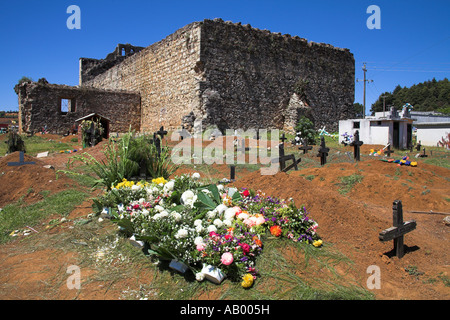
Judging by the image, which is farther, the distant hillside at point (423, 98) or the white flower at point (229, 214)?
the distant hillside at point (423, 98)

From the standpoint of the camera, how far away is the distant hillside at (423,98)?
2301 inches

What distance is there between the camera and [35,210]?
6.00 meters

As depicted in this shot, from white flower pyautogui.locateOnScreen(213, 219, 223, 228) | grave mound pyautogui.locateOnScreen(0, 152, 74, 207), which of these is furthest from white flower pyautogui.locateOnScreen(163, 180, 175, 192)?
grave mound pyautogui.locateOnScreen(0, 152, 74, 207)

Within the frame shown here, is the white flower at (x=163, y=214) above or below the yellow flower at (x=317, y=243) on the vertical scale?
above

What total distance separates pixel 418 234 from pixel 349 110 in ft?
62.4

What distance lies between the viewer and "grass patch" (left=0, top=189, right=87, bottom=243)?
543 cm

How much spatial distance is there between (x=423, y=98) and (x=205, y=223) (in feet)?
229

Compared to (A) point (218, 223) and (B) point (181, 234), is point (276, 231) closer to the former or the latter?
(A) point (218, 223)

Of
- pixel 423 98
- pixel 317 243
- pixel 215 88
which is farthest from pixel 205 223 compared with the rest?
pixel 423 98

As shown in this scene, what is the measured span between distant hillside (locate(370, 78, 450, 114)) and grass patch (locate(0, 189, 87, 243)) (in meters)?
60.7

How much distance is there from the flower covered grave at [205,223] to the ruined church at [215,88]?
10.6 meters

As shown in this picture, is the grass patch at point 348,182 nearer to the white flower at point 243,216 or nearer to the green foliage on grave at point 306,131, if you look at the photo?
the white flower at point 243,216

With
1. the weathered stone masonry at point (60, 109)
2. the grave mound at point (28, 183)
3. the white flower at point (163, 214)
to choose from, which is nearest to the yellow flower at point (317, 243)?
the white flower at point (163, 214)

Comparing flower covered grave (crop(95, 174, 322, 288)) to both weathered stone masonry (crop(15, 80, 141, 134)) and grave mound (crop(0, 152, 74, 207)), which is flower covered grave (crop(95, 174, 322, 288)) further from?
weathered stone masonry (crop(15, 80, 141, 134))
